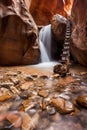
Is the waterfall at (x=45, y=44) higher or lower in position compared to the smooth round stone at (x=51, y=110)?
higher

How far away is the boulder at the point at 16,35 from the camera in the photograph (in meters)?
6.17

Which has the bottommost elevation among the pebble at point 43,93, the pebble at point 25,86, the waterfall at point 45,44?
the pebble at point 43,93

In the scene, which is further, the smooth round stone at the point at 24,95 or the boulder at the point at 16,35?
the boulder at the point at 16,35

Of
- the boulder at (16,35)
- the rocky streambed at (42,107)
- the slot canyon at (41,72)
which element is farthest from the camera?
the boulder at (16,35)

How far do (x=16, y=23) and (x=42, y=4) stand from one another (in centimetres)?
961

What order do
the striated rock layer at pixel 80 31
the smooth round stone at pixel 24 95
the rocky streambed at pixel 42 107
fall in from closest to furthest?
the rocky streambed at pixel 42 107, the smooth round stone at pixel 24 95, the striated rock layer at pixel 80 31

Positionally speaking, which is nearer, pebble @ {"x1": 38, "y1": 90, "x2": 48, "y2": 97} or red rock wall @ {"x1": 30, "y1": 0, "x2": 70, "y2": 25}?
pebble @ {"x1": 38, "y1": 90, "x2": 48, "y2": 97}

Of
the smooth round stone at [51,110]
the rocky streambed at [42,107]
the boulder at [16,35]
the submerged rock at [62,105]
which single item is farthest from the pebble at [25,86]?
the boulder at [16,35]

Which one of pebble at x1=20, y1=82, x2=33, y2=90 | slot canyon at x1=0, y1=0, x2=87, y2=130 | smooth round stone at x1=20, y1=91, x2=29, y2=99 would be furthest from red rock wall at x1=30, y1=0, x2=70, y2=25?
smooth round stone at x1=20, y1=91, x2=29, y2=99

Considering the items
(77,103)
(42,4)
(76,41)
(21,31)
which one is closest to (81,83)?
(77,103)

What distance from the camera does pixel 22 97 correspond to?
297 centimetres

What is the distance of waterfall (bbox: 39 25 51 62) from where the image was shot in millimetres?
8191

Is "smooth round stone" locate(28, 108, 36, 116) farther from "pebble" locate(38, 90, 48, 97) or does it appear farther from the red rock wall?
the red rock wall

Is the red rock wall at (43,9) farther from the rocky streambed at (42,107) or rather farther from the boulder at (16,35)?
the rocky streambed at (42,107)
